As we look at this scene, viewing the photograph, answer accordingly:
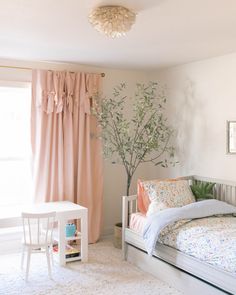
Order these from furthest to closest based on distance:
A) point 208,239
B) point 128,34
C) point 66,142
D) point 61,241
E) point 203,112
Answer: point 66,142, point 203,112, point 61,241, point 128,34, point 208,239

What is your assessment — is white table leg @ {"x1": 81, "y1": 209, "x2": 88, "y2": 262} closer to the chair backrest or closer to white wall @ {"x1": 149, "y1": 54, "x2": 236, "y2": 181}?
the chair backrest

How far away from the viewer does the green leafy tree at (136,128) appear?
4.66m

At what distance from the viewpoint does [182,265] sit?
3.34 metres

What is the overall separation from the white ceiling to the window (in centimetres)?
54

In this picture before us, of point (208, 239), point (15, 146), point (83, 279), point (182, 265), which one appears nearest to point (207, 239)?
point (208, 239)

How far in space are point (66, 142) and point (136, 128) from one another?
3.20 feet

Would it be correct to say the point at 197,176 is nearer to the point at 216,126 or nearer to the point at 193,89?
the point at 216,126

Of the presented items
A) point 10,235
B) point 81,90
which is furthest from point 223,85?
point 10,235

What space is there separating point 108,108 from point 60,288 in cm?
232

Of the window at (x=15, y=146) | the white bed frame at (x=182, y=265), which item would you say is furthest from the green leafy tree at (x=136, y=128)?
the window at (x=15, y=146)

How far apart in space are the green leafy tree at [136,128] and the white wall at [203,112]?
0.63 ft

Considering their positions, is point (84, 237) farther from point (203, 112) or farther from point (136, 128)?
point (203, 112)

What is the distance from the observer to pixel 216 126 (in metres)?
4.41

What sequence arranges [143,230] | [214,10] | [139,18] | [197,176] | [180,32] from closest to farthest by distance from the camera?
[214,10] → [139,18] → [180,32] → [143,230] → [197,176]
